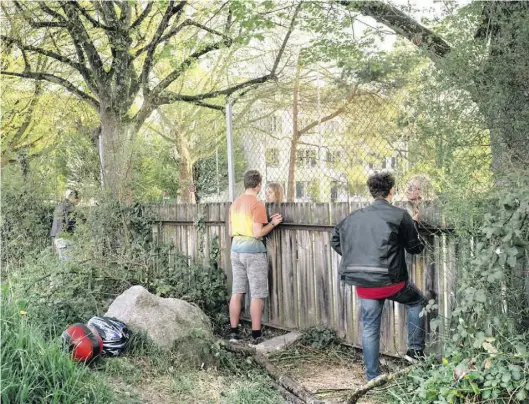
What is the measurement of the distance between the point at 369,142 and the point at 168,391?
4244 millimetres

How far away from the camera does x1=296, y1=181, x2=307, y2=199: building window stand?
749 centimetres

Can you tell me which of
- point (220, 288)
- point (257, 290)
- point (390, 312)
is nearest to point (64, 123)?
point (220, 288)

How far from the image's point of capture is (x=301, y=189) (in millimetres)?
7582

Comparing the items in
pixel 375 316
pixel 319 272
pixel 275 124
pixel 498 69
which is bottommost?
pixel 375 316

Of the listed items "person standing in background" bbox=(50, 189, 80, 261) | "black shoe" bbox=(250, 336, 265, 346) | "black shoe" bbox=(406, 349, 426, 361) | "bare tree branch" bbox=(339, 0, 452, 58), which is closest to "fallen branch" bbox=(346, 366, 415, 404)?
"black shoe" bbox=(406, 349, 426, 361)

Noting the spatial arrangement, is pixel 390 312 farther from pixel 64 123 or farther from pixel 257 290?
pixel 64 123

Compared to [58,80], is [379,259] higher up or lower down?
lower down

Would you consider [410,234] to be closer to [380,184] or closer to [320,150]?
[380,184]

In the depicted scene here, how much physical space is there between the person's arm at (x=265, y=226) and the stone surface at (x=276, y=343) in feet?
3.66

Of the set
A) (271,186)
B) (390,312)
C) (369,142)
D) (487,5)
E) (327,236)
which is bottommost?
(390,312)

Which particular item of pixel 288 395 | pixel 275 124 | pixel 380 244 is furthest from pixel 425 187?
pixel 275 124

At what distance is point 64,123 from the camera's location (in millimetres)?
12961

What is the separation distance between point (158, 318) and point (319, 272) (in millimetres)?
1807

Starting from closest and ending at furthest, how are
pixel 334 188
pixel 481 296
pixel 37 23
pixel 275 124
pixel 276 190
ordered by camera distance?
pixel 481 296 < pixel 276 190 < pixel 334 188 < pixel 275 124 < pixel 37 23
